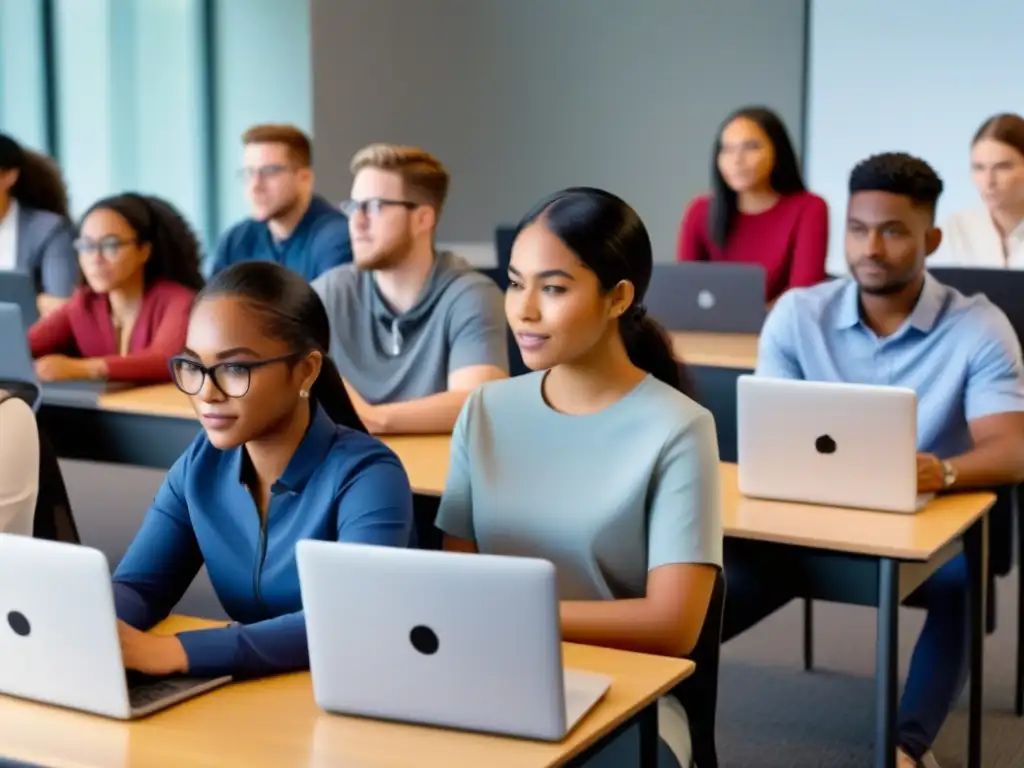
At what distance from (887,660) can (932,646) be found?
0.46 metres

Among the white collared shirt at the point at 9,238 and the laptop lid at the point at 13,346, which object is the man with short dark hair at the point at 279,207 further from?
the laptop lid at the point at 13,346

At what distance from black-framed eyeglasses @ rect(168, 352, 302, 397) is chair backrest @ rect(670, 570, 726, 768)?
0.66 m

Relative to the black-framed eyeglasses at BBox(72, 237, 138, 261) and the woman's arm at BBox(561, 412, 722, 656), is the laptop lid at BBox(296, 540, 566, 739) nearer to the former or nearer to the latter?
the woman's arm at BBox(561, 412, 722, 656)

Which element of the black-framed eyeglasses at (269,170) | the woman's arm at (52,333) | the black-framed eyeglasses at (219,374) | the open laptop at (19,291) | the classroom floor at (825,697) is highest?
the black-framed eyeglasses at (269,170)

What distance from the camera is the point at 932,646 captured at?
2.77m

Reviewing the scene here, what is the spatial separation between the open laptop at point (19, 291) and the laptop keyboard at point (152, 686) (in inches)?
87.7

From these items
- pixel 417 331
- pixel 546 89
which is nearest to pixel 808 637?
pixel 417 331

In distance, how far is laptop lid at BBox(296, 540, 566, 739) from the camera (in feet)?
4.66

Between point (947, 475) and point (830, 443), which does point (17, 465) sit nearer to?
point (830, 443)

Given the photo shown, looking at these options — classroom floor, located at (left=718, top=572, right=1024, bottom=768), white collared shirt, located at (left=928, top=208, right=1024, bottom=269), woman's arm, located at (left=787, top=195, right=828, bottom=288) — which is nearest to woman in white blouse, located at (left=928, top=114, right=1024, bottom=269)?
white collared shirt, located at (left=928, top=208, right=1024, bottom=269)

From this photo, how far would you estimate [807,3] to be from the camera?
603 centimetres

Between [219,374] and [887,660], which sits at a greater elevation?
[219,374]

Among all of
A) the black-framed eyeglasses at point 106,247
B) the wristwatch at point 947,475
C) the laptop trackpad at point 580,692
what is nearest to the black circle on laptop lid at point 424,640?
the laptop trackpad at point 580,692

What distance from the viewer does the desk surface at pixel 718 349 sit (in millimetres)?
3654
